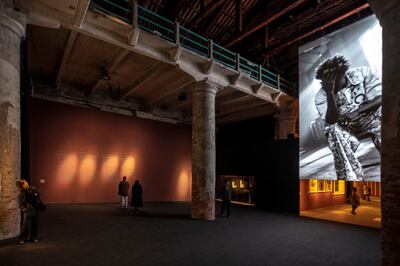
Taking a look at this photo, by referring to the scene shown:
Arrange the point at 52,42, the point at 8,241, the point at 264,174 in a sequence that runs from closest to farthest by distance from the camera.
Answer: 1. the point at 8,241
2. the point at 52,42
3. the point at 264,174

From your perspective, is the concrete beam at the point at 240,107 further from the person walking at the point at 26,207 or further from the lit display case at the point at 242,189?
the person walking at the point at 26,207

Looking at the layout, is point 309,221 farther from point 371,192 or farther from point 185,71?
point 371,192

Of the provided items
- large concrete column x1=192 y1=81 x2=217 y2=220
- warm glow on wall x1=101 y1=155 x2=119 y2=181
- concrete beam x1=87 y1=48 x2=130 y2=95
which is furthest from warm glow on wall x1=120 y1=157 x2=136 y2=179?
large concrete column x1=192 y1=81 x2=217 y2=220

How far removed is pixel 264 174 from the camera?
1628 centimetres

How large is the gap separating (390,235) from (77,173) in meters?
14.5

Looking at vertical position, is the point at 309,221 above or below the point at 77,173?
below

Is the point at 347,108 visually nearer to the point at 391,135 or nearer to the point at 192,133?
the point at 192,133

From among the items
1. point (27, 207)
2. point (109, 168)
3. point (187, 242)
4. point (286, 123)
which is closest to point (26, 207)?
point (27, 207)

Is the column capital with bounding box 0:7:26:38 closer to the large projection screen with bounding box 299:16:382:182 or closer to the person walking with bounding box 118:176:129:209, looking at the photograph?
the person walking with bounding box 118:176:129:209

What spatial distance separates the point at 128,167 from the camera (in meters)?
17.2

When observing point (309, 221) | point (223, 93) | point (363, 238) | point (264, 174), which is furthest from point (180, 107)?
point (363, 238)

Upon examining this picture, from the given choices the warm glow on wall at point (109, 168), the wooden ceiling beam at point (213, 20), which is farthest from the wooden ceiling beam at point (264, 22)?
the warm glow on wall at point (109, 168)

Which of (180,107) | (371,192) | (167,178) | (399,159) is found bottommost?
(371,192)

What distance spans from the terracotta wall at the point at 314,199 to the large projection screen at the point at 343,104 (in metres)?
2.82
